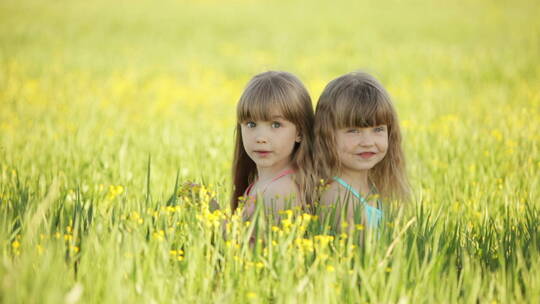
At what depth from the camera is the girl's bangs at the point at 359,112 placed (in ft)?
9.80

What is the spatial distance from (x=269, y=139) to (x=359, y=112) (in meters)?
0.50

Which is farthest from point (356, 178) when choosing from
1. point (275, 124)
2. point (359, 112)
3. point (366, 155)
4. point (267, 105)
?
point (267, 105)

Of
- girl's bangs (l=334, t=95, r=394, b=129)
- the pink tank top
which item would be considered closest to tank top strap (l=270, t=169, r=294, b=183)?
the pink tank top

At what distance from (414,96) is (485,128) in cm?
288

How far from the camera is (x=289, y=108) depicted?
9.87 ft

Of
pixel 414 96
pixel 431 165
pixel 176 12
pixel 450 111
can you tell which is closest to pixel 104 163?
pixel 431 165

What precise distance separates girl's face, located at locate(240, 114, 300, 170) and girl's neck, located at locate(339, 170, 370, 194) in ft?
1.15

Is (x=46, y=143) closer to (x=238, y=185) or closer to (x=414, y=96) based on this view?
(x=238, y=185)

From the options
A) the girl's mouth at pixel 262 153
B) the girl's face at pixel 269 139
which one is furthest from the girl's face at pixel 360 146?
the girl's mouth at pixel 262 153

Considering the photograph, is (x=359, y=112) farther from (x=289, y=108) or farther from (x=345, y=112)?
(x=289, y=108)

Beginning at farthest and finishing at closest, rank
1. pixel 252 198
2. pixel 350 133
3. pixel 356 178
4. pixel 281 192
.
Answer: pixel 356 178 < pixel 350 133 < pixel 281 192 < pixel 252 198

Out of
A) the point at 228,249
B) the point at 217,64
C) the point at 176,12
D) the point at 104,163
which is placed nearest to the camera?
the point at 228,249

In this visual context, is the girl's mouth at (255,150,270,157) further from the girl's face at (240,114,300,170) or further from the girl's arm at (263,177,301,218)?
the girl's arm at (263,177,301,218)

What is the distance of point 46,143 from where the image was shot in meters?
5.05
